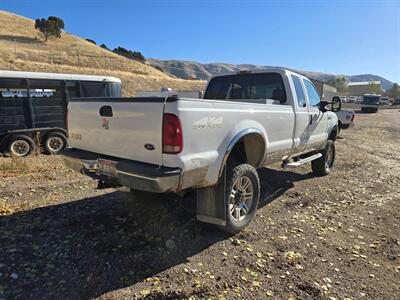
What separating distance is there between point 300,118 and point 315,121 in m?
0.93

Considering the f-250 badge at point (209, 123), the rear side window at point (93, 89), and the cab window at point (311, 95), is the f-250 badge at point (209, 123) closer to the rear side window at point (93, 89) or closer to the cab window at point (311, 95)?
the cab window at point (311, 95)

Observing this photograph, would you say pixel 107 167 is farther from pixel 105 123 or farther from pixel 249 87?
pixel 249 87

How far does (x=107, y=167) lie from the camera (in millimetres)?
3223

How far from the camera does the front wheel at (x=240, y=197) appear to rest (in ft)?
11.8

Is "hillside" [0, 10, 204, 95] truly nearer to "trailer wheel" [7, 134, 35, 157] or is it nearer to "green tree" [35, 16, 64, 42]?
"green tree" [35, 16, 64, 42]

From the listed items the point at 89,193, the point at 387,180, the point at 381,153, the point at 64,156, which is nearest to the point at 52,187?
the point at 89,193

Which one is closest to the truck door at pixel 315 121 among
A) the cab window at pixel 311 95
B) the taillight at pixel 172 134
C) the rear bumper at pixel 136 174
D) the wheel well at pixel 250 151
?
the cab window at pixel 311 95

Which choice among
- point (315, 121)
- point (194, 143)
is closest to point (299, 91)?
point (315, 121)

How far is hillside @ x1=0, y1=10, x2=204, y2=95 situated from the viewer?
3198 centimetres

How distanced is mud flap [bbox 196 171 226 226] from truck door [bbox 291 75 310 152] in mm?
2138

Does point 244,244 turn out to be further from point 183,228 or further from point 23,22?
point 23,22

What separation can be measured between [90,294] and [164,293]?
2.20 feet

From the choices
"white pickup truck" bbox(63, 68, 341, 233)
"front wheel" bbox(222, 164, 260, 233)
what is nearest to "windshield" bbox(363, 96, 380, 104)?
"white pickup truck" bbox(63, 68, 341, 233)

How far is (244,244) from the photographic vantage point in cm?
368
